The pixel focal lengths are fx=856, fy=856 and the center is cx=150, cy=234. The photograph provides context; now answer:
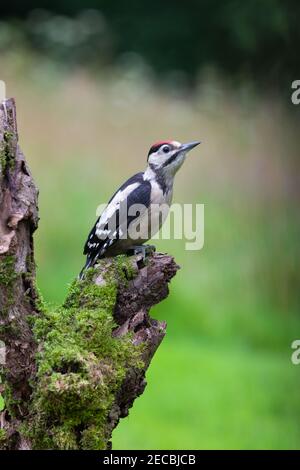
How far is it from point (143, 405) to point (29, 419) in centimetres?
314

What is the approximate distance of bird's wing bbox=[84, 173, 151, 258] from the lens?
3.36m

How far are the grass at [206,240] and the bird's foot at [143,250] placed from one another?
1.65m

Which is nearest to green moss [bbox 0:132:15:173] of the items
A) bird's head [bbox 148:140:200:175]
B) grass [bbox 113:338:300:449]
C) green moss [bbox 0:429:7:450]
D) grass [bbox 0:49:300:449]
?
green moss [bbox 0:429:7:450]

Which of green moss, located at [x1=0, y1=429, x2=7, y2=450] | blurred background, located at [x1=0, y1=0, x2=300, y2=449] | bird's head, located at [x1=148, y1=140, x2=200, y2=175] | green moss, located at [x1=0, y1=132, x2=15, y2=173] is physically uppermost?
blurred background, located at [x1=0, y1=0, x2=300, y2=449]

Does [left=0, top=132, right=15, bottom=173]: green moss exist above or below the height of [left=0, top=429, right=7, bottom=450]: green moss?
above

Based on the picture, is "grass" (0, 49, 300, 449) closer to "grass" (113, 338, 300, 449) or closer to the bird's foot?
"grass" (113, 338, 300, 449)

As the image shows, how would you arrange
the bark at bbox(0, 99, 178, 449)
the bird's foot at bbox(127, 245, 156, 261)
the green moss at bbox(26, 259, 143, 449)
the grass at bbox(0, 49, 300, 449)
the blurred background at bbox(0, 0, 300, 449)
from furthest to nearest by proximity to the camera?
the blurred background at bbox(0, 0, 300, 449) < the grass at bbox(0, 49, 300, 449) < the bird's foot at bbox(127, 245, 156, 261) < the bark at bbox(0, 99, 178, 449) < the green moss at bbox(26, 259, 143, 449)

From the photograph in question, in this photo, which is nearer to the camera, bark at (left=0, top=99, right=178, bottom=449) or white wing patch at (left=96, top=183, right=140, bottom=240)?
bark at (left=0, top=99, right=178, bottom=449)

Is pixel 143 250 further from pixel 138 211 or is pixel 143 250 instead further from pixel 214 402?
pixel 214 402

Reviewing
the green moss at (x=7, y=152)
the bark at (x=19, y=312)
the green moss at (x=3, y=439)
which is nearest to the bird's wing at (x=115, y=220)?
the bark at (x=19, y=312)

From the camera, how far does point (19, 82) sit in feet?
28.2

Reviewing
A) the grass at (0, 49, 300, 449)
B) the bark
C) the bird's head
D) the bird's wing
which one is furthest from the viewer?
the grass at (0, 49, 300, 449)

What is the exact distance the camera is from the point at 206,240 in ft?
22.4
